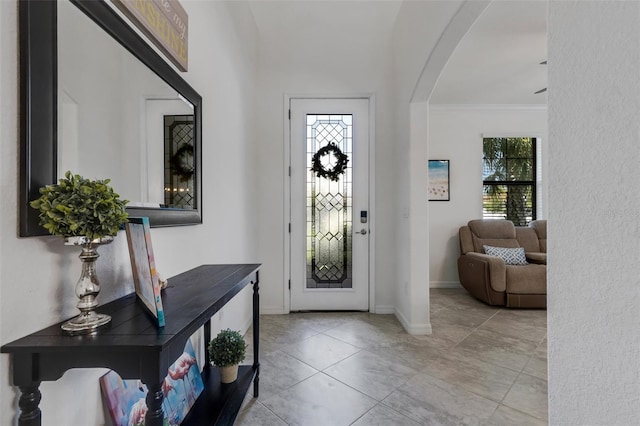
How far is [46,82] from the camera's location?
74 cm

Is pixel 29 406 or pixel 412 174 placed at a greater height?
pixel 412 174

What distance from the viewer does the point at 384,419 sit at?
5.14 ft

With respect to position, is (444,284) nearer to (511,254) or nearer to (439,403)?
(511,254)

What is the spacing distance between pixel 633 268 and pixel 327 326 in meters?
2.50

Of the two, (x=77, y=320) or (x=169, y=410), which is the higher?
(x=77, y=320)

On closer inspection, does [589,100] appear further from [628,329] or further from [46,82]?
[46,82]

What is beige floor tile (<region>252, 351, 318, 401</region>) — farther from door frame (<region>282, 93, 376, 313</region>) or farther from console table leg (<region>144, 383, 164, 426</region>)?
console table leg (<region>144, 383, 164, 426</region>)

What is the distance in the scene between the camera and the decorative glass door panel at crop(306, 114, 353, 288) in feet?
10.6

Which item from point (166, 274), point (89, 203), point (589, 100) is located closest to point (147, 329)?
point (89, 203)

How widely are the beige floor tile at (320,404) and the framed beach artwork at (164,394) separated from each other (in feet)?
1.60

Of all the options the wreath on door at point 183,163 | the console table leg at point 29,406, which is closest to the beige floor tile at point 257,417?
the console table leg at point 29,406

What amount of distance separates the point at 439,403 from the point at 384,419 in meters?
0.38

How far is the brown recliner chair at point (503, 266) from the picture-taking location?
332cm

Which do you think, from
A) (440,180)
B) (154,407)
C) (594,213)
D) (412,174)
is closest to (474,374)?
(412,174)
